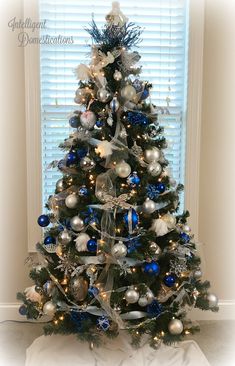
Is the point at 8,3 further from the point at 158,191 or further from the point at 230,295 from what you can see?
the point at 230,295

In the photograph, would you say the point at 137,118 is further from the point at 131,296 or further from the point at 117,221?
the point at 131,296

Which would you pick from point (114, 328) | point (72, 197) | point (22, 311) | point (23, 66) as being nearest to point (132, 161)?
point (72, 197)

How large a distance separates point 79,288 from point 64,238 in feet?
0.79

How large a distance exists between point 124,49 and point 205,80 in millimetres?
864

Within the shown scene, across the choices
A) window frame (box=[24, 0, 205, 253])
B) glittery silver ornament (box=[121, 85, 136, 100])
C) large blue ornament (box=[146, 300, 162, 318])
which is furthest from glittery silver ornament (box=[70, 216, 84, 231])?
window frame (box=[24, 0, 205, 253])

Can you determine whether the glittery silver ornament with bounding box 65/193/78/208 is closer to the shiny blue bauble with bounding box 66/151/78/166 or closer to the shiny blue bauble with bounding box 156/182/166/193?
the shiny blue bauble with bounding box 66/151/78/166

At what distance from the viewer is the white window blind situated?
239cm

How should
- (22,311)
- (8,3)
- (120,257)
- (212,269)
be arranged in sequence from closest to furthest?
(120,257) < (22,311) < (8,3) < (212,269)

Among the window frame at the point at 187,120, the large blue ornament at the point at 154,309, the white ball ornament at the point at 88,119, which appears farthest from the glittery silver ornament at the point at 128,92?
the large blue ornament at the point at 154,309

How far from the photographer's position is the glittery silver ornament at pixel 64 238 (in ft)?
5.89

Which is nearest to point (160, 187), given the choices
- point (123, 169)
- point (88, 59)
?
point (123, 169)

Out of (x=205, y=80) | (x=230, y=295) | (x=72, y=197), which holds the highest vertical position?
(x=205, y=80)

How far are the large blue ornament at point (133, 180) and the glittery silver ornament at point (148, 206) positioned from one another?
94 millimetres

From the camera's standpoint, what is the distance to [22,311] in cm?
189
